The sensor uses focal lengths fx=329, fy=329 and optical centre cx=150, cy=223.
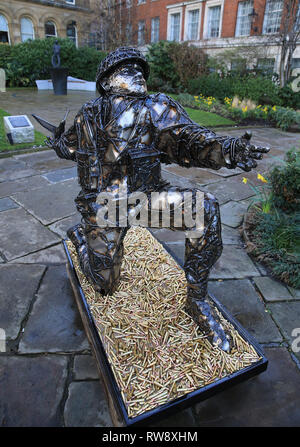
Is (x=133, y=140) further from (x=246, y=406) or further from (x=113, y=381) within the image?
(x=246, y=406)

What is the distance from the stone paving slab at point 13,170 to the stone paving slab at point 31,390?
3.43 metres

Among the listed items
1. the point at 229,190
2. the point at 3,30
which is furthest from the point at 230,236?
the point at 3,30

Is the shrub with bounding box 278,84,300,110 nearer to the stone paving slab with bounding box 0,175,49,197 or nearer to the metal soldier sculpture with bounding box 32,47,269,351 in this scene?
the stone paving slab with bounding box 0,175,49,197

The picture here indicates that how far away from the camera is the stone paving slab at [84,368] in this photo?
1.89 meters

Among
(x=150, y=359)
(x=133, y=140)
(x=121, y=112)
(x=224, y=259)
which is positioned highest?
(x=121, y=112)

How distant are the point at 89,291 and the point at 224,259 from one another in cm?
142

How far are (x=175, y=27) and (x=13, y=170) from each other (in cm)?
2131

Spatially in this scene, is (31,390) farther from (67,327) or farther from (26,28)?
(26,28)

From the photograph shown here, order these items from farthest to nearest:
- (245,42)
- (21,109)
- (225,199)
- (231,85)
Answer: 1. (245,42)
2. (231,85)
3. (21,109)
4. (225,199)

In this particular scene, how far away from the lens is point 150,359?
1788 mm

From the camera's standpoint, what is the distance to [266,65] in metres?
14.5

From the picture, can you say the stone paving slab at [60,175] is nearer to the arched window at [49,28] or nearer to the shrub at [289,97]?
the shrub at [289,97]

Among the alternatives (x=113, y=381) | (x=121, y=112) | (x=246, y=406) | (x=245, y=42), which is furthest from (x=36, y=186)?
(x=245, y=42)

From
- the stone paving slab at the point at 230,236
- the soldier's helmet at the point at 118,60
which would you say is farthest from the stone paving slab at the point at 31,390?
the stone paving slab at the point at 230,236
